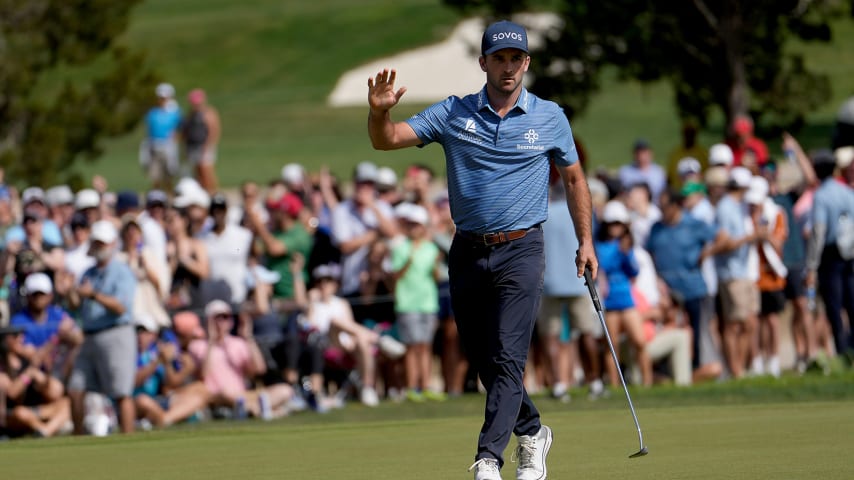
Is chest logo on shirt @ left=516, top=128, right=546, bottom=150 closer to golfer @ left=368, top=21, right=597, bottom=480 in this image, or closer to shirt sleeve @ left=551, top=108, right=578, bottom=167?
golfer @ left=368, top=21, right=597, bottom=480

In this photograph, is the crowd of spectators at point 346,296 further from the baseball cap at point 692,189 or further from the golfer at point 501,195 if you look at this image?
the golfer at point 501,195

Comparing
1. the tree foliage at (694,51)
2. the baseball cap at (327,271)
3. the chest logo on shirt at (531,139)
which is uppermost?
the tree foliage at (694,51)

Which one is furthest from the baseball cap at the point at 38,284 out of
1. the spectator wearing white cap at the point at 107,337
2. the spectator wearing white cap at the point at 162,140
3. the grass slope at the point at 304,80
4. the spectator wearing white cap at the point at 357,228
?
the grass slope at the point at 304,80

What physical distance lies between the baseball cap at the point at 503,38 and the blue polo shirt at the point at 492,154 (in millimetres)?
277

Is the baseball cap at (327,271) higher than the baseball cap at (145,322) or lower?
higher

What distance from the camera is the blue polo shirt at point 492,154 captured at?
Answer: 8617 mm

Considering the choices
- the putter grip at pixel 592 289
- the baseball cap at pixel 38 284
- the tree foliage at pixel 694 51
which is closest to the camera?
the putter grip at pixel 592 289

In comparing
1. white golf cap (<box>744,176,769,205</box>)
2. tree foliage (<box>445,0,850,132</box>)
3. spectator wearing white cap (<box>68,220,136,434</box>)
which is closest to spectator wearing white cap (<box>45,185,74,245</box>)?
spectator wearing white cap (<box>68,220,136,434</box>)

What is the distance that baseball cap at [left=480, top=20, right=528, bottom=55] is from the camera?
8.49m

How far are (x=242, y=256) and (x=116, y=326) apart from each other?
2.75 metres

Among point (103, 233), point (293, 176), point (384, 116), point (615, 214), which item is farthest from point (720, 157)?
point (384, 116)

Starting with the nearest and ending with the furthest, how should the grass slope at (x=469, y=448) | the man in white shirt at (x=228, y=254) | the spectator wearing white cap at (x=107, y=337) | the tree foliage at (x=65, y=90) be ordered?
the grass slope at (x=469, y=448), the spectator wearing white cap at (x=107, y=337), the man in white shirt at (x=228, y=254), the tree foliage at (x=65, y=90)

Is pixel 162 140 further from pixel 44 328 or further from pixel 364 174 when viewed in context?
pixel 44 328

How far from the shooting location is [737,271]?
17.6 metres
